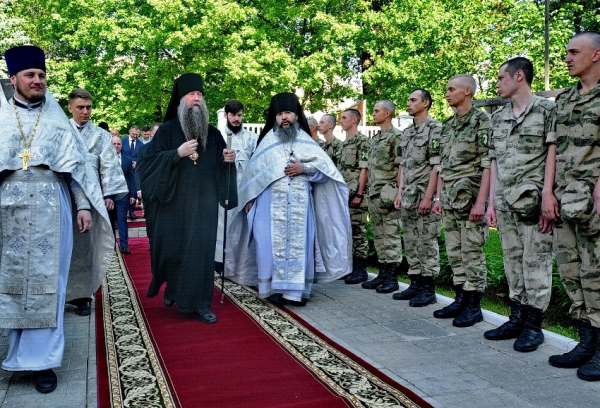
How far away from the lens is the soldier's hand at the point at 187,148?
6043 millimetres

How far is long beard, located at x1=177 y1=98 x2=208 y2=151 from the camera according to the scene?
638 cm

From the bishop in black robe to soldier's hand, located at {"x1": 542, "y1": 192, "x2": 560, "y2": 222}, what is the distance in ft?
10.5

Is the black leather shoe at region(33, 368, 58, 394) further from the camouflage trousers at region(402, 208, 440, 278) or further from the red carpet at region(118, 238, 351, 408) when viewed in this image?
the camouflage trousers at region(402, 208, 440, 278)

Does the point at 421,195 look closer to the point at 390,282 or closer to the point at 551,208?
the point at 390,282

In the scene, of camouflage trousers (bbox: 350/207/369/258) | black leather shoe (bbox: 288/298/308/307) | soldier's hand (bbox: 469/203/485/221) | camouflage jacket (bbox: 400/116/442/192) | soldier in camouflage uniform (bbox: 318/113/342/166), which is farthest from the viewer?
soldier in camouflage uniform (bbox: 318/113/342/166)

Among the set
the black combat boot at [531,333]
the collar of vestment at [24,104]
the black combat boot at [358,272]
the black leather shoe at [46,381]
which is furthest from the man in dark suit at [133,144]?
the black combat boot at [531,333]

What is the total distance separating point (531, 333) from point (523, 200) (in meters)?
A: 1.10

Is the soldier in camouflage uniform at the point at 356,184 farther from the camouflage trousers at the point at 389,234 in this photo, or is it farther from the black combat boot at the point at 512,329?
the black combat boot at the point at 512,329

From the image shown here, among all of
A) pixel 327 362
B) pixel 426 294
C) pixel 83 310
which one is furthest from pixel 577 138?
pixel 83 310

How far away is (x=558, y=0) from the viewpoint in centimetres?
2241

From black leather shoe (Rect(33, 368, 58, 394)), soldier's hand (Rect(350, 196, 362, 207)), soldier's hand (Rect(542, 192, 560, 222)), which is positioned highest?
soldier's hand (Rect(542, 192, 560, 222))

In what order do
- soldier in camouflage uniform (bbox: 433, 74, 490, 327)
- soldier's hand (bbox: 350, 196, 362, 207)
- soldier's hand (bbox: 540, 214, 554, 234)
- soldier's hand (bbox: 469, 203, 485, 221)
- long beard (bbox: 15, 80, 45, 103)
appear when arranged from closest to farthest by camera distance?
long beard (bbox: 15, 80, 45, 103) → soldier's hand (bbox: 540, 214, 554, 234) → soldier's hand (bbox: 469, 203, 485, 221) → soldier in camouflage uniform (bbox: 433, 74, 490, 327) → soldier's hand (bbox: 350, 196, 362, 207)

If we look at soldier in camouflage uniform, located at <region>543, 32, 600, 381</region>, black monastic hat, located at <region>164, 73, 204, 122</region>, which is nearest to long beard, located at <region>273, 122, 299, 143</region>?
black monastic hat, located at <region>164, 73, 204, 122</region>

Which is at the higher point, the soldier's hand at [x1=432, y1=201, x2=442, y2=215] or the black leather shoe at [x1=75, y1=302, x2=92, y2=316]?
the soldier's hand at [x1=432, y1=201, x2=442, y2=215]
